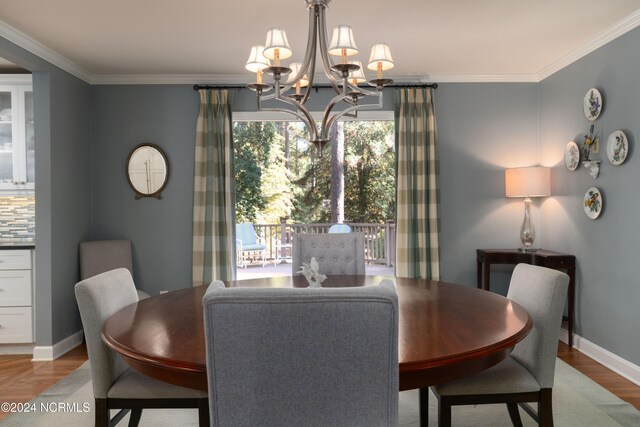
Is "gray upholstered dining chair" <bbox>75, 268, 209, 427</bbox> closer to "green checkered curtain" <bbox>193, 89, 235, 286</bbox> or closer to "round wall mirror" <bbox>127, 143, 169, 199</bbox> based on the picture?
"green checkered curtain" <bbox>193, 89, 235, 286</bbox>

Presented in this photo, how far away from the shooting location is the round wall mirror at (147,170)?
4664 mm

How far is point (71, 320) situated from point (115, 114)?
2043 millimetres

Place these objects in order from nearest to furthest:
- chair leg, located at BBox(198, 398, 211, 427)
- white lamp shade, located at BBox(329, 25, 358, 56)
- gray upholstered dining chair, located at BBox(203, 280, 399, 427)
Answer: gray upholstered dining chair, located at BBox(203, 280, 399, 427)
chair leg, located at BBox(198, 398, 211, 427)
white lamp shade, located at BBox(329, 25, 358, 56)

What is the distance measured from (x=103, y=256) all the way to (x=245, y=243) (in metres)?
4.03

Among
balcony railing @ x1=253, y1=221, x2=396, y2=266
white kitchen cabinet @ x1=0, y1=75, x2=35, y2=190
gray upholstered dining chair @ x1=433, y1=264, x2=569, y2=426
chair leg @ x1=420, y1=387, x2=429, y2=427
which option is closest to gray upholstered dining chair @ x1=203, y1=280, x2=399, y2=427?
gray upholstered dining chair @ x1=433, y1=264, x2=569, y2=426

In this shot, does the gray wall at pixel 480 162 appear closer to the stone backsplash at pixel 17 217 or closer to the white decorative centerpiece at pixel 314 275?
the white decorative centerpiece at pixel 314 275

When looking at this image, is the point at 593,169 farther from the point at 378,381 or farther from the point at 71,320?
the point at 71,320

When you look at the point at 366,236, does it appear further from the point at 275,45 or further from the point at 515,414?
the point at 275,45

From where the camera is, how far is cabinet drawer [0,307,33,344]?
156 inches

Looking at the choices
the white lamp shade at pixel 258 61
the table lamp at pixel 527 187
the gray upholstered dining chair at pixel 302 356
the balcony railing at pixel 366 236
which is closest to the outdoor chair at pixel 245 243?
the balcony railing at pixel 366 236

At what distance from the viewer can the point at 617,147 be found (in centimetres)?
338

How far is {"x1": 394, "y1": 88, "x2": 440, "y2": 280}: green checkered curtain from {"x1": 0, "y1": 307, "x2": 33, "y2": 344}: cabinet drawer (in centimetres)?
333

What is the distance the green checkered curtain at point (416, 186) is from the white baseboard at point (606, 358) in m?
1.29

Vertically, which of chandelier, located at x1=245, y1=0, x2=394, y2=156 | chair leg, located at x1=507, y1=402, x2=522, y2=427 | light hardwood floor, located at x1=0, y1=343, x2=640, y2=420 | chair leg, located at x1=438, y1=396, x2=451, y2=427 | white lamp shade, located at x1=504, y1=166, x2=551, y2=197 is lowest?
light hardwood floor, located at x1=0, y1=343, x2=640, y2=420
